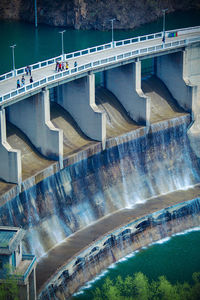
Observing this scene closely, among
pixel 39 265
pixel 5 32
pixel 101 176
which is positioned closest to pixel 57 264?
pixel 39 265

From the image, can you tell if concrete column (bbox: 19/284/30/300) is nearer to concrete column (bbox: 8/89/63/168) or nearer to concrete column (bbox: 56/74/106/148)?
concrete column (bbox: 8/89/63/168)

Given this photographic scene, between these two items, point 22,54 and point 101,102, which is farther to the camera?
point 22,54

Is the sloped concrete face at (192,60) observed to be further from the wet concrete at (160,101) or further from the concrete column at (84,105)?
the concrete column at (84,105)

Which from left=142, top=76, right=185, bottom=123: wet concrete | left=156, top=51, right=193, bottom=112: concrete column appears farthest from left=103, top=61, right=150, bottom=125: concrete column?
left=156, top=51, right=193, bottom=112: concrete column

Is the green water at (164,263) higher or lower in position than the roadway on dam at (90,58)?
lower

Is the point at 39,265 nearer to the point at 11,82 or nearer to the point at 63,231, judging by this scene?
the point at 63,231

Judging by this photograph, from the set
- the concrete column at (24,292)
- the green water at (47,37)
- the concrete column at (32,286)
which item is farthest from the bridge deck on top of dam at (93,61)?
the green water at (47,37)

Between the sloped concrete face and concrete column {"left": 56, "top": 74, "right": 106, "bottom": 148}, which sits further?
the sloped concrete face
